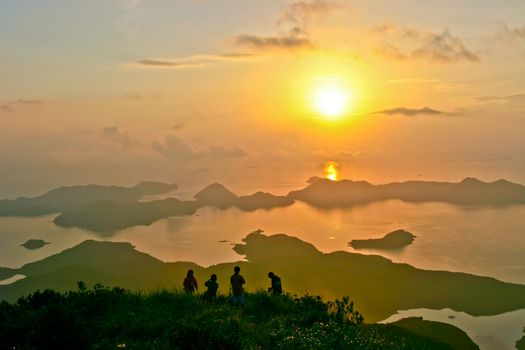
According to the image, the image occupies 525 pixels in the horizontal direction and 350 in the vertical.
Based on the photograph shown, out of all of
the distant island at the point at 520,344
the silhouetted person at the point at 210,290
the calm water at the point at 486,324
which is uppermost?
the silhouetted person at the point at 210,290

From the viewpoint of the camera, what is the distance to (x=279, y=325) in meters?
21.3

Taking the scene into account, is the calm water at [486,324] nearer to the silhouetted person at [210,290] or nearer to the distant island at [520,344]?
the distant island at [520,344]

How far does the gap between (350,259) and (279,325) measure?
131 m

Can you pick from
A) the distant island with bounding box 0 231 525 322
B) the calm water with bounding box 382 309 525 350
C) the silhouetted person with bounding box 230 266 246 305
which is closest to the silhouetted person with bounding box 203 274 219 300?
the silhouetted person with bounding box 230 266 246 305

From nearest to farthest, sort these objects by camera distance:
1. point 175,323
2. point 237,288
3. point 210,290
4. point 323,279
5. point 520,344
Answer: point 175,323 < point 237,288 < point 210,290 < point 520,344 < point 323,279

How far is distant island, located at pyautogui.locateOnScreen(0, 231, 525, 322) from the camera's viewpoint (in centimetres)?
11650

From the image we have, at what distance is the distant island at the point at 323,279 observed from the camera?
11650 cm

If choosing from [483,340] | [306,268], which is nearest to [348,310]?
[483,340]

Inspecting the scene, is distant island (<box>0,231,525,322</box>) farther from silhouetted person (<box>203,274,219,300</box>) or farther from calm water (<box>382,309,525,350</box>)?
silhouetted person (<box>203,274,219,300</box>)

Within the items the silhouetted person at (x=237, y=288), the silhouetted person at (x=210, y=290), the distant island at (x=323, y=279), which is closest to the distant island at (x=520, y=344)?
the distant island at (x=323, y=279)

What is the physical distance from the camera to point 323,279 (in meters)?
134

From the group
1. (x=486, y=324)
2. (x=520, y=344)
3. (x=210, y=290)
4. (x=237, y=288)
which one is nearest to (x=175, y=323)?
(x=237, y=288)

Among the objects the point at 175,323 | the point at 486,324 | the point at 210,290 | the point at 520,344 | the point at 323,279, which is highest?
the point at 210,290

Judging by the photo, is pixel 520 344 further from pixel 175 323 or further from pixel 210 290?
pixel 175 323
